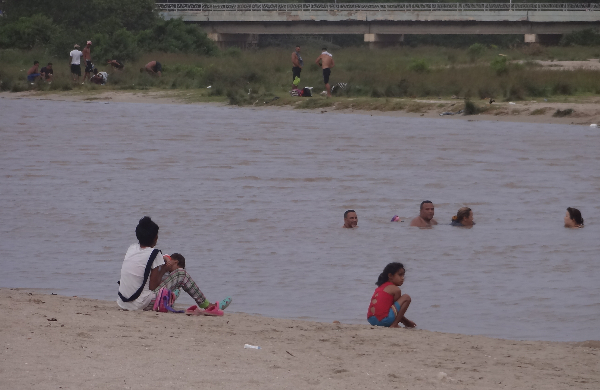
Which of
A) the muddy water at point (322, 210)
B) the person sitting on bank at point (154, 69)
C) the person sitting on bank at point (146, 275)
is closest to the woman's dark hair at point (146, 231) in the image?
the person sitting on bank at point (146, 275)

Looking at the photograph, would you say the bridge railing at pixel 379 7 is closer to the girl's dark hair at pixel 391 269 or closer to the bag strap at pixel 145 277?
the girl's dark hair at pixel 391 269

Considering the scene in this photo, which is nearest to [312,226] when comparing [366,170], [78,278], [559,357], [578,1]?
[78,278]

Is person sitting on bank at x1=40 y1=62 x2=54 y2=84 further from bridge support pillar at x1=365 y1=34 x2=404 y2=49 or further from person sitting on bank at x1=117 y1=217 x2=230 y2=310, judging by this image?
bridge support pillar at x1=365 y1=34 x2=404 y2=49

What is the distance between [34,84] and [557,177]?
22432mm

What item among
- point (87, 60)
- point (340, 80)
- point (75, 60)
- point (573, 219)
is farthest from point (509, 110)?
point (87, 60)

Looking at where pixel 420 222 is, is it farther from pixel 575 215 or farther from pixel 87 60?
pixel 87 60

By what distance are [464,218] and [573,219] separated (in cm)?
140

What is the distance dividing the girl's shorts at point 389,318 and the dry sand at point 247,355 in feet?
0.54

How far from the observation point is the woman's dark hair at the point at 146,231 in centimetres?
805

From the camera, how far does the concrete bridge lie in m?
68.9

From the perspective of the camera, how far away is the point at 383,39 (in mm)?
75625

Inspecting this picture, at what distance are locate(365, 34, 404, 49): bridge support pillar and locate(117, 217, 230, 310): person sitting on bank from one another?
221ft

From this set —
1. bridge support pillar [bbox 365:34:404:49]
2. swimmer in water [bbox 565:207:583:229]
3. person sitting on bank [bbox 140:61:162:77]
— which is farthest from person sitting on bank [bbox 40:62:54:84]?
bridge support pillar [bbox 365:34:404:49]

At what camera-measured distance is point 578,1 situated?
256ft
